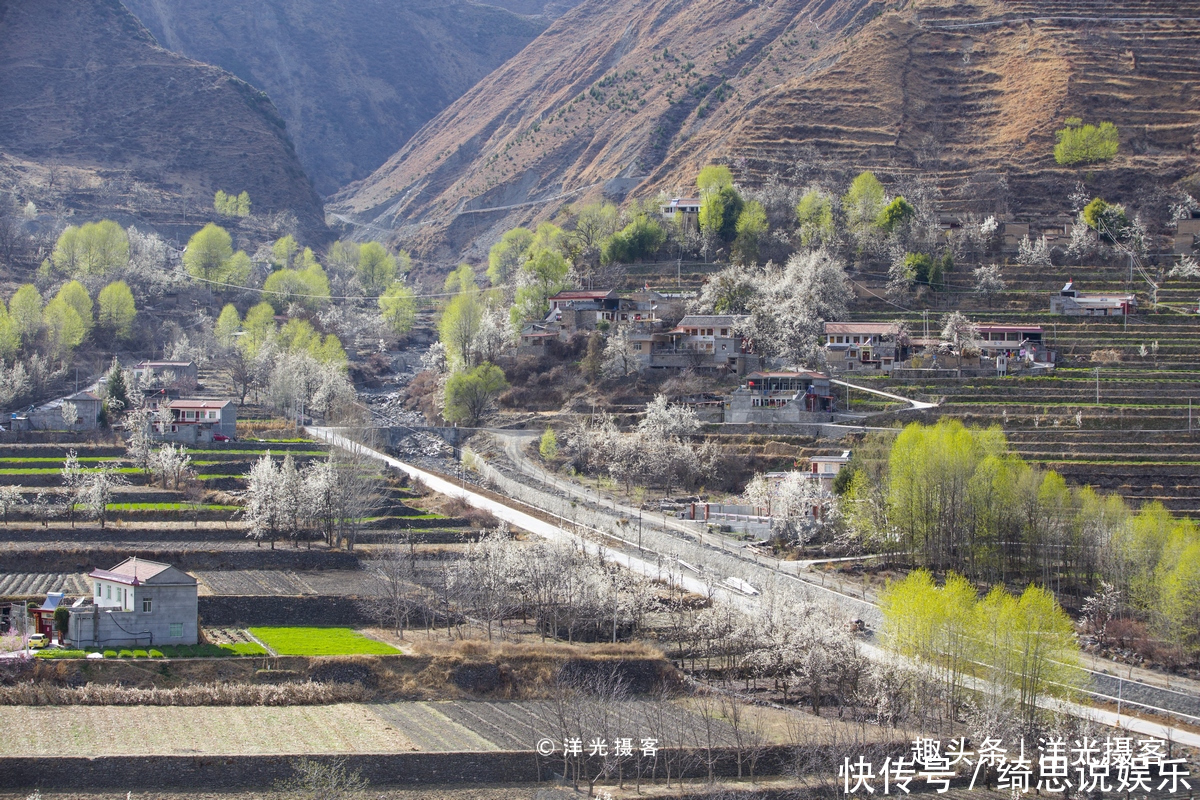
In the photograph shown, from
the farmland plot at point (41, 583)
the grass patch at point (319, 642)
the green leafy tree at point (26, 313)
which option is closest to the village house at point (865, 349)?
the grass patch at point (319, 642)

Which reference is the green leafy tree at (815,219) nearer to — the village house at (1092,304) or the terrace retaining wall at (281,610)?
the village house at (1092,304)

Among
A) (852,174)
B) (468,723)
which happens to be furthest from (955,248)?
(468,723)

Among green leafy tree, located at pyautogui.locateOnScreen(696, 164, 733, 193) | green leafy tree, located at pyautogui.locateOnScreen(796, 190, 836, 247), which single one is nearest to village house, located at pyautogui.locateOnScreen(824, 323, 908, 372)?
green leafy tree, located at pyautogui.locateOnScreen(796, 190, 836, 247)

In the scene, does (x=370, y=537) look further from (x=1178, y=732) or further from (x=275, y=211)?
(x=275, y=211)

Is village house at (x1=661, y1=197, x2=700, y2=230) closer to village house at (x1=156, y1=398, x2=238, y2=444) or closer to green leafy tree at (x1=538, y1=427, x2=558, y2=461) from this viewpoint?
green leafy tree at (x1=538, y1=427, x2=558, y2=461)

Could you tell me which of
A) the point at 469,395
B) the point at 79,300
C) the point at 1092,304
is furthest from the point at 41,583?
the point at 1092,304
